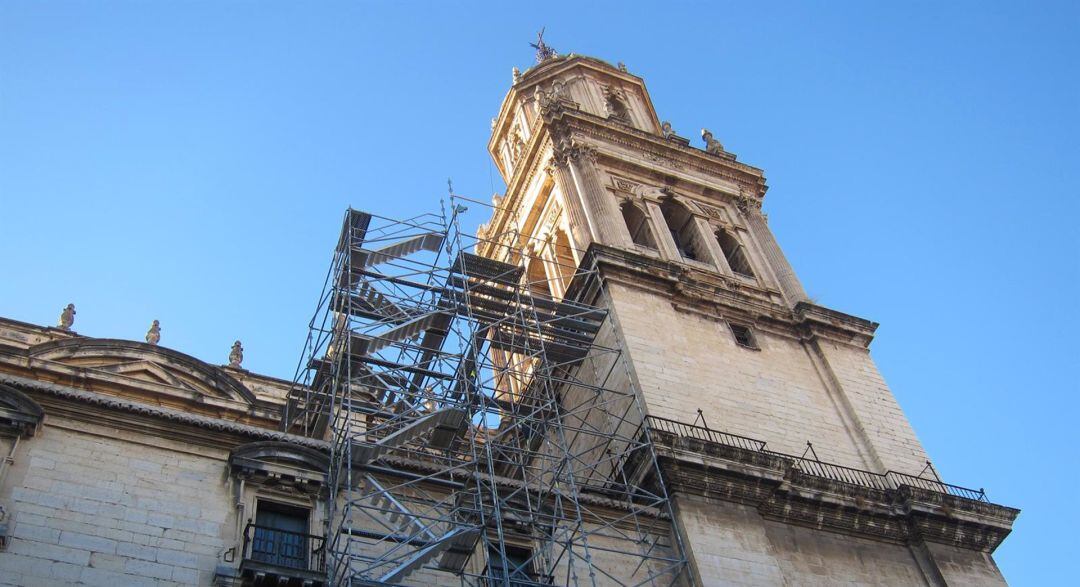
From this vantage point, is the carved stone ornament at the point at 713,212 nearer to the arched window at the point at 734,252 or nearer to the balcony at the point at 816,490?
the arched window at the point at 734,252

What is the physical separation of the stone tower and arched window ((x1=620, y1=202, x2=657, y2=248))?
5 cm

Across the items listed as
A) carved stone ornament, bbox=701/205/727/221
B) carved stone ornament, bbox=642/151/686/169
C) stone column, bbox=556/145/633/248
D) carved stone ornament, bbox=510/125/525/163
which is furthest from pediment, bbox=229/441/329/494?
carved stone ornament, bbox=510/125/525/163

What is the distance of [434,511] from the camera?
22.4 m

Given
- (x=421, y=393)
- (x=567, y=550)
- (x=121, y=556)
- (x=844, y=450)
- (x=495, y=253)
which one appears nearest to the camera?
(x=121, y=556)

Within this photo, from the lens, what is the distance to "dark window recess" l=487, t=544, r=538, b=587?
67.2 ft

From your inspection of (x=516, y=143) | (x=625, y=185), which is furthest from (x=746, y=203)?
(x=516, y=143)

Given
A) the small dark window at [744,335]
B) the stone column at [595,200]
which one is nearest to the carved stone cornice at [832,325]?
the small dark window at [744,335]

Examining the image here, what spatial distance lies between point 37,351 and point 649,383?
15208 millimetres

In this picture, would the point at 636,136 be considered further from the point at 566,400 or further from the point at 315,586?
the point at 315,586

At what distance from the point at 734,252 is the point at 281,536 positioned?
20104 mm

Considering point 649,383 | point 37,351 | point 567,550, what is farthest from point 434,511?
point 37,351

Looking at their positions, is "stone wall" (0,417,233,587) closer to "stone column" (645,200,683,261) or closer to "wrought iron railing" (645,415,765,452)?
"wrought iron railing" (645,415,765,452)

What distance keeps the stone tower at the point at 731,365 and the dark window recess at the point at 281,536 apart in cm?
733

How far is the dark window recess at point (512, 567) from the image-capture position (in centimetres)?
2047
